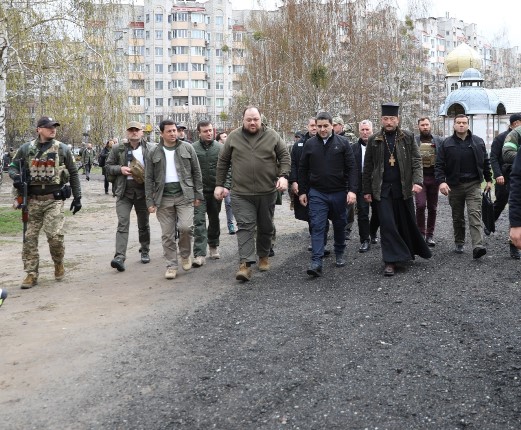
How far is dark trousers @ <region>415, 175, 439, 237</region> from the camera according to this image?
11211 mm

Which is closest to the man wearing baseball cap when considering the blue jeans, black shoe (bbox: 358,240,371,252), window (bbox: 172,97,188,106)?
the blue jeans

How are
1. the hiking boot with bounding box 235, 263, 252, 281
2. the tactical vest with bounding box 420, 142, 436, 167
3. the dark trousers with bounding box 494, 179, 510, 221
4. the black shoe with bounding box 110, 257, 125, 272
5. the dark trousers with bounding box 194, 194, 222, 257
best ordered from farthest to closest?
1. the tactical vest with bounding box 420, 142, 436, 167
2. the dark trousers with bounding box 494, 179, 510, 221
3. the dark trousers with bounding box 194, 194, 222, 257
4. the black shoe with bounding box 110, 257, 125, 272
5. the hiking boot with bounding box 235, 263, 252, 281

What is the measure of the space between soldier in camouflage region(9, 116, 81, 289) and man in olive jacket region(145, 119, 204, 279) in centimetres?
114

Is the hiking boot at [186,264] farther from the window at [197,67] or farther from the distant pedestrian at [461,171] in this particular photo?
the window at [197,67]

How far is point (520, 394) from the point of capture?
471 cm

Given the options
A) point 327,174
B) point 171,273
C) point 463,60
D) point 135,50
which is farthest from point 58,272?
point 463,60

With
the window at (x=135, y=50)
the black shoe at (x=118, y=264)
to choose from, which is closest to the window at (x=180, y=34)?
the window at (x=135, y=50)

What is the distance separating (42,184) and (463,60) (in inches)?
1795

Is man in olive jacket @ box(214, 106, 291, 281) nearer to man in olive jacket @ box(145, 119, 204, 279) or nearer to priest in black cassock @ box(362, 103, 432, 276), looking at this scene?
man in olive jacket @ box(145, 119, 204, 279)

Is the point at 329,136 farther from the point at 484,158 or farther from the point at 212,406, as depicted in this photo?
the point at 212,406

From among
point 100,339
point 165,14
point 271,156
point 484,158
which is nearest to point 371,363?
point 100,339

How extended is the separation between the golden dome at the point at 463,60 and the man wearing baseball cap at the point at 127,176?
43.4 metres

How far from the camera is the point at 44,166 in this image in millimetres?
9117

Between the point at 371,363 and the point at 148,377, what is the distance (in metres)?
1.69
